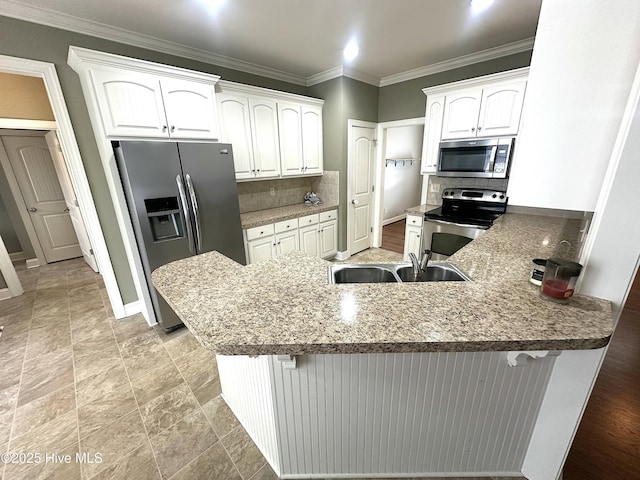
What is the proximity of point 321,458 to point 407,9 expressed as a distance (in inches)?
121

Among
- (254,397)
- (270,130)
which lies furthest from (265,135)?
(254,397)

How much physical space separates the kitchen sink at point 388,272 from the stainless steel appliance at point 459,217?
5.13ft

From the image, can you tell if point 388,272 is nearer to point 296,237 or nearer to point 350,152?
point 296,237

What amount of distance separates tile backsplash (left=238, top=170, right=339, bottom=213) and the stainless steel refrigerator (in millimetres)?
879

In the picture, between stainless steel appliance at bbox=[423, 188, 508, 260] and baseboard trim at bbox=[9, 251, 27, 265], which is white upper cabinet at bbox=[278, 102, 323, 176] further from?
baseboard trim at bbox=[9, 251, 27, 265]

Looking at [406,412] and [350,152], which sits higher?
[350,152]

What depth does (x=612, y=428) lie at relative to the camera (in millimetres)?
1509

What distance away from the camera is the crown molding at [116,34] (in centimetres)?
189

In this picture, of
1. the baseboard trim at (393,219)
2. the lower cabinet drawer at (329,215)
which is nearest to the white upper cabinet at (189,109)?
the lower cabinet drawer at (329,215)

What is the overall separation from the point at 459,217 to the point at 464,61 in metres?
1.91

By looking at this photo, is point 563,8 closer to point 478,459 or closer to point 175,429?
point 478,459

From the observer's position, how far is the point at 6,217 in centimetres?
393

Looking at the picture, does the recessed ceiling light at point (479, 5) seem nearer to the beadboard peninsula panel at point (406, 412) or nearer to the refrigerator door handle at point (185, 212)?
the beadboard peninsula panel at point (406, 412)

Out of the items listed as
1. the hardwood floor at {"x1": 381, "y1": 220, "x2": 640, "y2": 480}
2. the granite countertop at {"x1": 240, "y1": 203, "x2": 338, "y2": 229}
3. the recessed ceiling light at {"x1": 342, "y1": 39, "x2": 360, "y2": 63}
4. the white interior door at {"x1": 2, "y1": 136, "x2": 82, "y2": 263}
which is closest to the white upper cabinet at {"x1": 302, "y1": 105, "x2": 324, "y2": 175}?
the granite countertop at {"x1": 240, "y1": 203, "x2": 338, "y2": 229}
